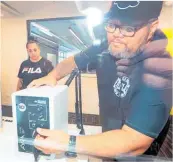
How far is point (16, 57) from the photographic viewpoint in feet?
3.74

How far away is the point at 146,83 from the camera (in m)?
1.00

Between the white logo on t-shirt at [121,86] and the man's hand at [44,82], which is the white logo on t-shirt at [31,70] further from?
the white logo on t-shirt at [121,86]

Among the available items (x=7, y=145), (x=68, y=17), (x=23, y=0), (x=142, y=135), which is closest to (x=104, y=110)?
(x=142, y=135)

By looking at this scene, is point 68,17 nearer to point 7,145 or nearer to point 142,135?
point 142,135

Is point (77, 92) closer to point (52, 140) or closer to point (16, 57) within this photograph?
point (52, 140)

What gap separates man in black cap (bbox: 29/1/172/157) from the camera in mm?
982

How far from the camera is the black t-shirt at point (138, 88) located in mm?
983

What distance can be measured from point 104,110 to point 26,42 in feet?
1.92

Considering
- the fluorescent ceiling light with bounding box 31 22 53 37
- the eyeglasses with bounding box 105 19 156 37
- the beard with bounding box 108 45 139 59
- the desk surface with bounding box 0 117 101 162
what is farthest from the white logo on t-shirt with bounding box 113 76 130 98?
the fluorescent ceiling light with bounding box 31 22 53 37

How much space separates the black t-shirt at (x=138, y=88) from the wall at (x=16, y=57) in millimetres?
57

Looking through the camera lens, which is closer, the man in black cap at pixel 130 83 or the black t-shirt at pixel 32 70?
the man in black cap at pixel 130 83

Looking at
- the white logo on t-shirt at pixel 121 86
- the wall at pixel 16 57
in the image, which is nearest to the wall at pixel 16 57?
the wall at pixel 16 57

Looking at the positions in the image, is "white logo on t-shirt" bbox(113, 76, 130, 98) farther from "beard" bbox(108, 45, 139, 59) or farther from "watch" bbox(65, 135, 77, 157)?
"watch" bbox(65, 135, 77, 157)

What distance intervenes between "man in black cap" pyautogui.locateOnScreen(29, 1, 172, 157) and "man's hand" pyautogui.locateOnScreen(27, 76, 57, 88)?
6cm
